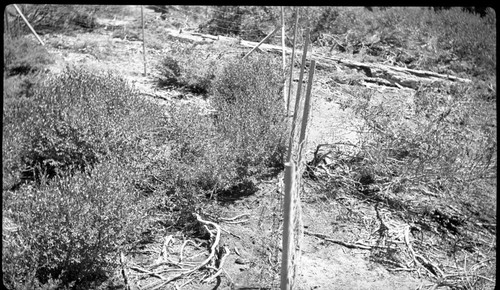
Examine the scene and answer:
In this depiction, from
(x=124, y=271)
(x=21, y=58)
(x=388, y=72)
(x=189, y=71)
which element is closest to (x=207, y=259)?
(x=124, y=271)

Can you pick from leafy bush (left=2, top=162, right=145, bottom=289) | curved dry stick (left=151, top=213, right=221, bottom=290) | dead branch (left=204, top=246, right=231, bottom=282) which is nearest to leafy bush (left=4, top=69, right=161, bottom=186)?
leafy bush (left=2, top=162, right=145, bottom=289)

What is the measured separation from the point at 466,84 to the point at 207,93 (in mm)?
A: 4121

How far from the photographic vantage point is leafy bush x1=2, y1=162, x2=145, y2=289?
3043 mm

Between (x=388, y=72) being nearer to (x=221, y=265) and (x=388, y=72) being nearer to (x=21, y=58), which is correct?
(x=21, y=58)

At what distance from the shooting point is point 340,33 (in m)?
10.2

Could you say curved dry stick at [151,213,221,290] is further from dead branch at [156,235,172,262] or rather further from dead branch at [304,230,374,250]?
dead branch at [304,230,374,250]

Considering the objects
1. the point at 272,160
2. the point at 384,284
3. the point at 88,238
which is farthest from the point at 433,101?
the point at 88,238

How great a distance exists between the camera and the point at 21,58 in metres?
5.80

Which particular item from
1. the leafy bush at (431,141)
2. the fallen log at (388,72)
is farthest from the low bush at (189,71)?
the leafy bush at (431,141)

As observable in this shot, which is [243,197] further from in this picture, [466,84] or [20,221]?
[466,84]

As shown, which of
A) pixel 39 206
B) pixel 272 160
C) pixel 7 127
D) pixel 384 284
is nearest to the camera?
pixel 39 206

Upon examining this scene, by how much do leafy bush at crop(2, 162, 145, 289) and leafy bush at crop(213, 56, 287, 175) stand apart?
152 cm

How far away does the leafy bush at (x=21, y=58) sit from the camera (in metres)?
5.62

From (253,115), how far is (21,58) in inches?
113
